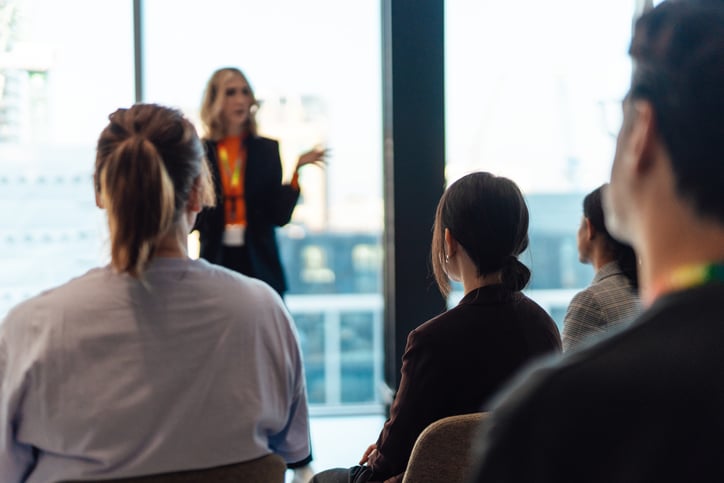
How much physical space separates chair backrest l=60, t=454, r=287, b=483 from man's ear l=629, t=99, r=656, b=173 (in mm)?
940

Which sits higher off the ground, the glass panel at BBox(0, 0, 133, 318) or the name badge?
the glass panel at BBox(0, 0, 133, 318)

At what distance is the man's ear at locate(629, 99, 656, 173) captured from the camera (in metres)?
0.55

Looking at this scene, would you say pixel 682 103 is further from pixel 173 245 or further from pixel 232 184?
pixel 232 184

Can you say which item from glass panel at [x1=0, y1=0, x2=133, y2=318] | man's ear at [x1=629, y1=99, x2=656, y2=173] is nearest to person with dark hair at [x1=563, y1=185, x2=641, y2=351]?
man's ear at [x1=629, y1=99, x2=656, y2=173]

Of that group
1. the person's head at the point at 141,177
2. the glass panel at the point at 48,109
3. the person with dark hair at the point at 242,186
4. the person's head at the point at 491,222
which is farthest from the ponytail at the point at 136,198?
the glass panel at the point at 48,109

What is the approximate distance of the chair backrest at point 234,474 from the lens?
127 cm

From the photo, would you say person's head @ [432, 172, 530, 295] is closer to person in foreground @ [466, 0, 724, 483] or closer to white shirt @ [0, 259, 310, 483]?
white shirt @ [0, 259, 310, 483]

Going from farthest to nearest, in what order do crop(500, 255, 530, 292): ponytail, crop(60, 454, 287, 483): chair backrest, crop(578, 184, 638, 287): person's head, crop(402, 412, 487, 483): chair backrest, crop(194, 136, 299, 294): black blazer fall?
crop(194, 136, 299, 294): black blazer
crop(578, 184, 638, 287): person's head
crop(500, 255, 530, 292): ponytail
crop(402, 412, 487, 483): chair backrest
crop(60, 454, 287, 483): chair backrest

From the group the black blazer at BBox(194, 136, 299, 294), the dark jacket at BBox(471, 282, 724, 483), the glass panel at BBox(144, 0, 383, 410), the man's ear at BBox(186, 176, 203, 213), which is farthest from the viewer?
the glass panel at BBox(144, 0, 383, 410)

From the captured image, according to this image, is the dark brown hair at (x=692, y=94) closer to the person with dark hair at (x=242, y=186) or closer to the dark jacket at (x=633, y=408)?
the dark jacket at (x=633, y=408)

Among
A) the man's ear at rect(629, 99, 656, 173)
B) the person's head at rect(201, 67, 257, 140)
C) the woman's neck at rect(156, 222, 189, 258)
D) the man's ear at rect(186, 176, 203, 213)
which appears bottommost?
the woman's neck at rect(156, 222, 189, 258)

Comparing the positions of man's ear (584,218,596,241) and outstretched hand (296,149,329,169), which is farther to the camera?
outstretched hand (296,149,329,169)

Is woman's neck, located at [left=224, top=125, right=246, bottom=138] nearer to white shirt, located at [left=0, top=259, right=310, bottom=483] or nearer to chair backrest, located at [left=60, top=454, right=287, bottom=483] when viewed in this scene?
white shirt, located at [left=0, top=259, right=310, bottom=483]

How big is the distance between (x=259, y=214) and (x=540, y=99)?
150cm
